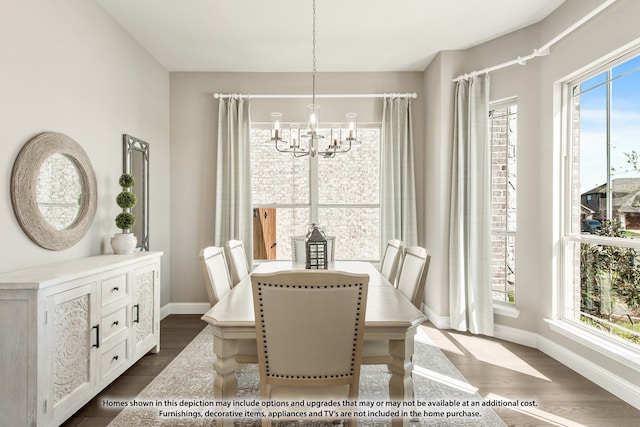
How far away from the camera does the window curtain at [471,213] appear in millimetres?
3596

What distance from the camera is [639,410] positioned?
2.26 metres

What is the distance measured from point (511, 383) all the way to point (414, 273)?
3.93 ft

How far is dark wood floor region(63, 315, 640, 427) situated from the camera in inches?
86.0

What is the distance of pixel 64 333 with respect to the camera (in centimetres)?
201

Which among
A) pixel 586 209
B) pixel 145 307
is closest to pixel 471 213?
pixel 586 209

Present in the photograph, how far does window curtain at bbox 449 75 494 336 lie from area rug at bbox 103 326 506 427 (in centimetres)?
84

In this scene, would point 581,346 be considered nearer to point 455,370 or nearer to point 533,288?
point 533,288

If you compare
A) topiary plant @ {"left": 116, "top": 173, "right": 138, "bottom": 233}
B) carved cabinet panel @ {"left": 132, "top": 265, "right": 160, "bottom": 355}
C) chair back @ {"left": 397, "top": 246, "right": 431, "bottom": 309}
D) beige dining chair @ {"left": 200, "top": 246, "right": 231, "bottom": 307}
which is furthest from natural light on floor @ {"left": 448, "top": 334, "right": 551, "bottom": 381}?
topiary plant @ {"left": 116, "top": 173, "right": 138, "bottom": 233}

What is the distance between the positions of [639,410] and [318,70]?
418cm

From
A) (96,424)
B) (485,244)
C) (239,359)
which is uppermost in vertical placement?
(485,244)

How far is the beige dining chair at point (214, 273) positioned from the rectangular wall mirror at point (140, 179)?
1.52 m

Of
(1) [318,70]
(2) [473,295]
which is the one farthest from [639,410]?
(1) [318,70]

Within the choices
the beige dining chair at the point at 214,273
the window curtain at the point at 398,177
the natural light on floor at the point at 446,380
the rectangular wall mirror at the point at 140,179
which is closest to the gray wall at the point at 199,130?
the window curtain at the point at 398,177

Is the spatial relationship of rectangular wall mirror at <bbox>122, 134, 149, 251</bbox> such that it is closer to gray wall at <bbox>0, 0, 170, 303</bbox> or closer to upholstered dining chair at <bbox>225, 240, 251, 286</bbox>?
gray wall at <bbox>0, 0, 170, 303</bbox>
